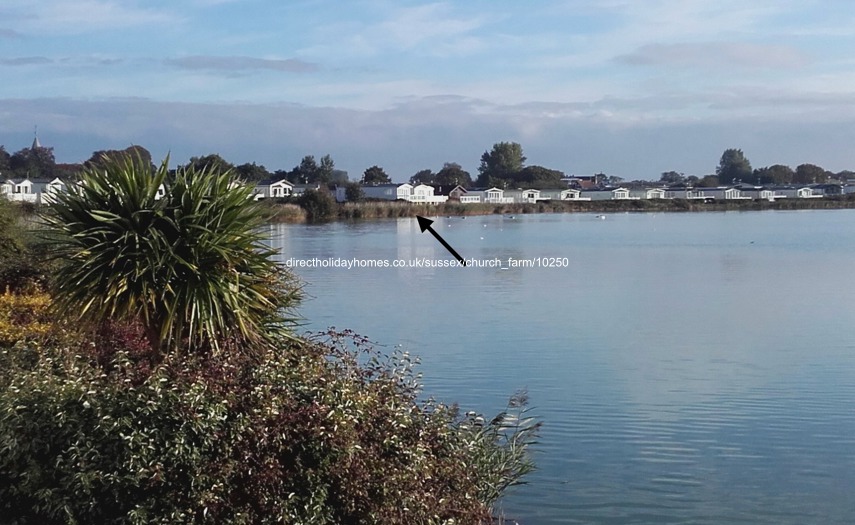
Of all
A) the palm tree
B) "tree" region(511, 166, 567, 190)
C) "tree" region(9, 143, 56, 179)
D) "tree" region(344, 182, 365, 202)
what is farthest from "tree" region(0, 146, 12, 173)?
the palm tree

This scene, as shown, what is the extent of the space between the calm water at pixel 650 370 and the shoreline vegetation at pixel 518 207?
56.4m

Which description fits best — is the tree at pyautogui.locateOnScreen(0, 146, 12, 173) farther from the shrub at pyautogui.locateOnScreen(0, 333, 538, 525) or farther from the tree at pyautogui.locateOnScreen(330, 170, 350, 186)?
the shrub at pyautogui.locateOnScreen(0, 333, 538, 525)

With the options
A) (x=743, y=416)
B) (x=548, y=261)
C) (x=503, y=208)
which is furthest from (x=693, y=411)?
(x=503, y=208)

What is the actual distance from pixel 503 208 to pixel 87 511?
129m

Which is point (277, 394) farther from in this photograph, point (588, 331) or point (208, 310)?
point (588, 331)

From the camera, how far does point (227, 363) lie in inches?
318

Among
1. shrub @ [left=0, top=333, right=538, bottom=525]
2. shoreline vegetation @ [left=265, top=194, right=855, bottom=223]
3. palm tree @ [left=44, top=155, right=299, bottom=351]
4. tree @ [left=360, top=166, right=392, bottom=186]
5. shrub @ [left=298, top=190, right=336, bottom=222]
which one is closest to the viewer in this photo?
shrub @ [left=0, top=333, right=538, bottom=525]

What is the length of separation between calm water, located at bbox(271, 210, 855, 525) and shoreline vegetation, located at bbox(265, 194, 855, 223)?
5639 centimetres

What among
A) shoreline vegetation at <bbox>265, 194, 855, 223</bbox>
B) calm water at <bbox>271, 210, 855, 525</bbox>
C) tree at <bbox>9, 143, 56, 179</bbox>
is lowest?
calm water at <bbox>271, 210, 855, 525</bbox>

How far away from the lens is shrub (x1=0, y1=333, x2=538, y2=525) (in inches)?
272

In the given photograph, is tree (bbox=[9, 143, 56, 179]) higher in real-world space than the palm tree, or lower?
higher

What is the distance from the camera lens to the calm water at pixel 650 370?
38.1ft

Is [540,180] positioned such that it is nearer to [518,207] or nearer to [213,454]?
[518,207]

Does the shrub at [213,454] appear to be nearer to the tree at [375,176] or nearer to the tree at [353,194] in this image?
the tree at [353,194]
